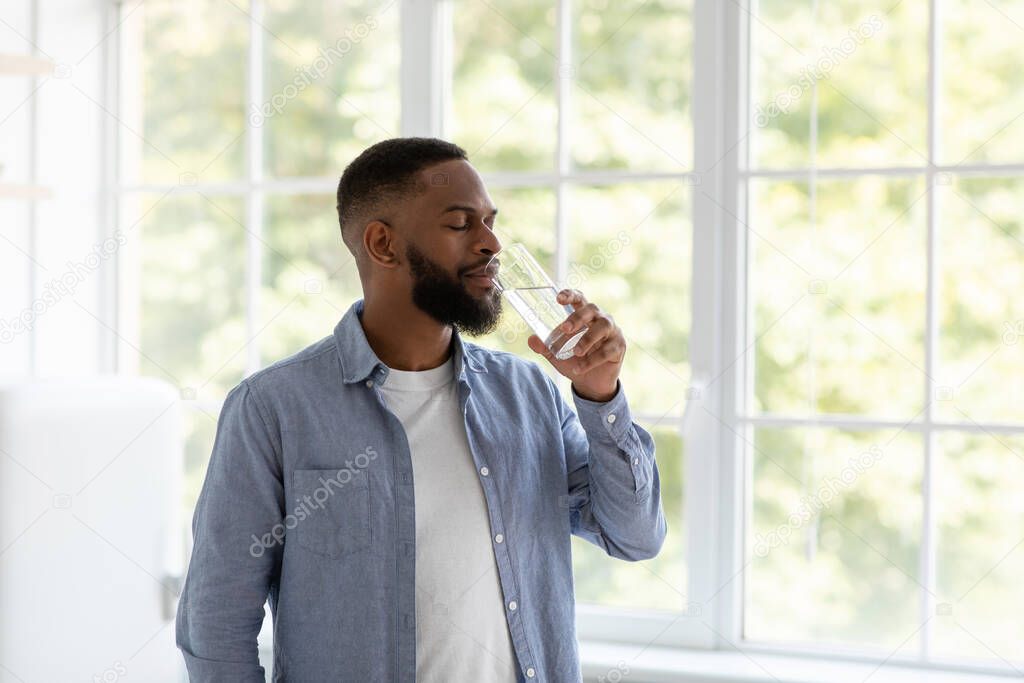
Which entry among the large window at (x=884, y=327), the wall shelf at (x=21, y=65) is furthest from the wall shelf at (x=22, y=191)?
the large window at (x=884, y=327)

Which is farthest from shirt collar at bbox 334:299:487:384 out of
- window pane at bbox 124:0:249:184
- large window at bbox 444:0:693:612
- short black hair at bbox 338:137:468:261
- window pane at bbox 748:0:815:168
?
window pane at bbox 124:0:249:184

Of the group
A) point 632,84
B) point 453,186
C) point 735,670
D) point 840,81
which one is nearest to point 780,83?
point 840,81

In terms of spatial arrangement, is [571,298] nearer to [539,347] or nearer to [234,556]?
[539,347]

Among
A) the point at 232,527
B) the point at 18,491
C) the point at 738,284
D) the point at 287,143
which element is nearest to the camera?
the point at 232,527

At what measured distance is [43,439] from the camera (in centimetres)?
204

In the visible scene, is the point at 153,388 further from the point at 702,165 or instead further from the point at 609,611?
the point at 702,165

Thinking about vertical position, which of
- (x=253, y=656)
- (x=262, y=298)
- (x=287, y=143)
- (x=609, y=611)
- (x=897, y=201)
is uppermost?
(x=287, y=143)

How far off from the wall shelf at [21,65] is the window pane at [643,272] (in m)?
1.10

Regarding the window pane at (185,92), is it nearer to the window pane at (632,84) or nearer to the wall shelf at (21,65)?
the wall shelf at (21,65)

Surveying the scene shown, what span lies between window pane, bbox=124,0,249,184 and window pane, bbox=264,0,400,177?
88 millimetres

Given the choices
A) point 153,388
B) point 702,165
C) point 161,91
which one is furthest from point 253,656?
point 161,91

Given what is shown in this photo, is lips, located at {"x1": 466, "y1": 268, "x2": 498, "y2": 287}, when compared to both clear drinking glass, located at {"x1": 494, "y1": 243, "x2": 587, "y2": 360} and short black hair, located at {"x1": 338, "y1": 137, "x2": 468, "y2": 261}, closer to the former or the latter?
clear drinking glass, located at {"x1": 494, "y1": 243, "x2": 587, "y2": 360}

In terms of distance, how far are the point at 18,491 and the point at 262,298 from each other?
72 centimetres

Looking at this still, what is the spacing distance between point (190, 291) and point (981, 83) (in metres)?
1.80
